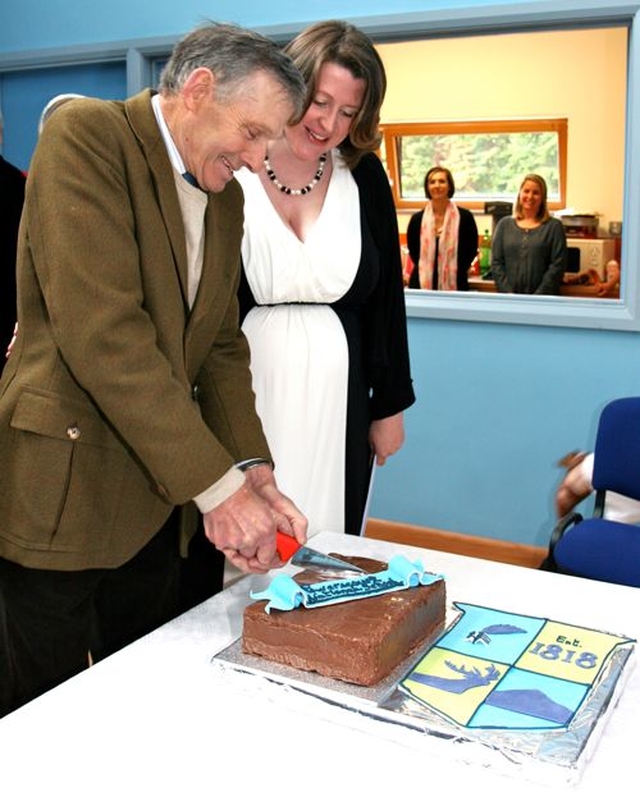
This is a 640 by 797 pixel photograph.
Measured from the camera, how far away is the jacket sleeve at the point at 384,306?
2.19 metres

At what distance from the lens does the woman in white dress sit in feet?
6.54

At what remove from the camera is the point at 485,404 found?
12.3ft

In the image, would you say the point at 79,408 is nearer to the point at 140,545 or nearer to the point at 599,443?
the point at 140,545

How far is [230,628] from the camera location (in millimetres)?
1374

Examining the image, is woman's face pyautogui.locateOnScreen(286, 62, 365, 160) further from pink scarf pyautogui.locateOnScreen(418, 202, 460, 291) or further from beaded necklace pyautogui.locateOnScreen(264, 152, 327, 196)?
pink scarf pyautogui.locateOnScreen(418, 202, 460, 291)

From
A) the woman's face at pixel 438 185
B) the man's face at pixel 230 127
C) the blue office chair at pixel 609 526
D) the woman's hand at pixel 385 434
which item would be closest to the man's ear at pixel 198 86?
the man's face at pixel 230 127

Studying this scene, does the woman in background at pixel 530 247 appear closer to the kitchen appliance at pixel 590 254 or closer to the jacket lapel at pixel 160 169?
the kitchen appliance at pixel 590 254

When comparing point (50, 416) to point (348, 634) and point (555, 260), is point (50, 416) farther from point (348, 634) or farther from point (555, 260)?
point (555, 260)

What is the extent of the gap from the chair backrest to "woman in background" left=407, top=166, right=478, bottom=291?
1.16 meters

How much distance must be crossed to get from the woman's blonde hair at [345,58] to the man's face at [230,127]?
586mm

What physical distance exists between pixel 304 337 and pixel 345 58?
22.2 inches

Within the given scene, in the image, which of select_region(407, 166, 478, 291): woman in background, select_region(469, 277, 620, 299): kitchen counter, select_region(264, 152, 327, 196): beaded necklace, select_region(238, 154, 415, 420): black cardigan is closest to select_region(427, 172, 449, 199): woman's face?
select_region(407, 166, 478, 291): woman in background

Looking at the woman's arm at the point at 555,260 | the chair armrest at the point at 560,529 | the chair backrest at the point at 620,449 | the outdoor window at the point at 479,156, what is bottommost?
the chair armrest at the point at 560,529

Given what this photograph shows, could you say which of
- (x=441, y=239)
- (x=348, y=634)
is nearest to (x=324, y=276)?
(x=348, y=634)
